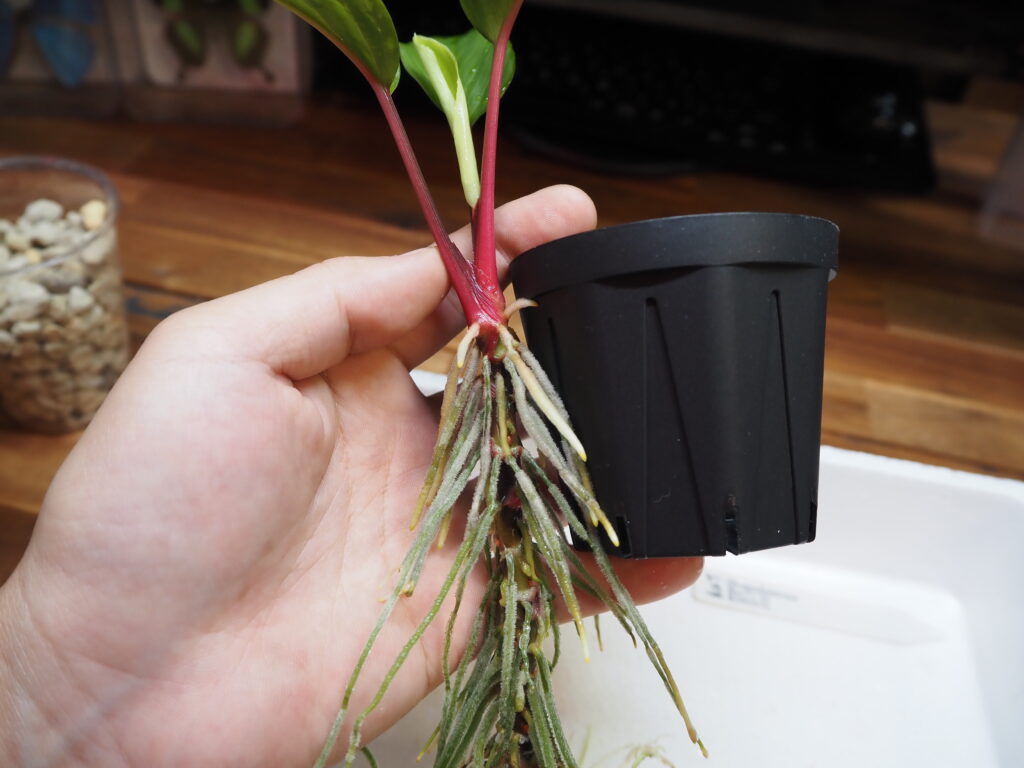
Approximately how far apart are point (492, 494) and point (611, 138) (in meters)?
0.82

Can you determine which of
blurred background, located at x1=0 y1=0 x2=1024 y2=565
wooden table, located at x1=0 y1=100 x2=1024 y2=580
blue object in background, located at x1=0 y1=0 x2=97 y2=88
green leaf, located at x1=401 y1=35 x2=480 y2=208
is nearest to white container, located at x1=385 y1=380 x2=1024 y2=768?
wooden table, located at x1=0 y1=100 x2=1024 y2=580

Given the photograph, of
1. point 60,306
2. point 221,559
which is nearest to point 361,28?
point 221,559

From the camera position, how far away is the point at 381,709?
0.56 m

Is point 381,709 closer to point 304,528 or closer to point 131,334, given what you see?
point 304,528

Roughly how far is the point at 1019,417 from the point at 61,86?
135cm

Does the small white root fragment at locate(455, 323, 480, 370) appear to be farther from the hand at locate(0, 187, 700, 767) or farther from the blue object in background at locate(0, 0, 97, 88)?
the blue object in background at locate(0, 0, 97, 88)

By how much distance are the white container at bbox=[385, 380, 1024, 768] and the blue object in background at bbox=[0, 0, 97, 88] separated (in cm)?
106

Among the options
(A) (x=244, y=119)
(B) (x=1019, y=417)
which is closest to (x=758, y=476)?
(B) (x=1019, y=417)

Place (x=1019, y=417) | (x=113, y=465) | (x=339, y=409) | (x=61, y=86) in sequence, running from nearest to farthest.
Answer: (x=113, y=465)
(x=339, y=409)
(x=1019, y=417)
(x=61, y=86)

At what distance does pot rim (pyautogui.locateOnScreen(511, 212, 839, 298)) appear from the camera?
17.8 inches

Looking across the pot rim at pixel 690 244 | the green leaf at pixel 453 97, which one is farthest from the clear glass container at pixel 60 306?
the pot rim at pixel 690 244

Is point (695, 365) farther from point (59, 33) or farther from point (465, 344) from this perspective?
point (59, 33)

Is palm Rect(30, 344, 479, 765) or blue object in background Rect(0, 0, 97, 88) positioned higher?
blue object in background Rect(0, 0, 97, 88)

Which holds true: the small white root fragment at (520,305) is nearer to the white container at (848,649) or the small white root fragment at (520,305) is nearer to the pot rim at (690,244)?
the pot rim at (690,244)
